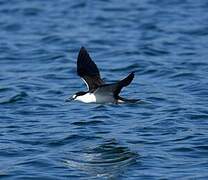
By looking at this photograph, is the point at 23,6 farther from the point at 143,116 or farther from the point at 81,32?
the point at 143,116

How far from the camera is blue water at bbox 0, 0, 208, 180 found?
554 inches

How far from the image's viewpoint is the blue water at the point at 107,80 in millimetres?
14070

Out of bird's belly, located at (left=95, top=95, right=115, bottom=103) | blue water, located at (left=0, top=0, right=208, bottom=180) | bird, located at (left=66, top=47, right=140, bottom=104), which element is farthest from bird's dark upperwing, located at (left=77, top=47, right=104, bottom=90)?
blue water, located at (left=0, top=0, right=208, bottom=180)

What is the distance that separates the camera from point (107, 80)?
1997cm

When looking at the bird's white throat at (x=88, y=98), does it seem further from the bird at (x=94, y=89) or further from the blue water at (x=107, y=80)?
the blue water at (x=107, y=80)

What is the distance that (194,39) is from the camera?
24141 millimetres

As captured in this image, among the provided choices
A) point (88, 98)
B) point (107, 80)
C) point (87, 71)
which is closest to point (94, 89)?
point (88, 98)

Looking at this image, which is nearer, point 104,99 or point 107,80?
point 104,99

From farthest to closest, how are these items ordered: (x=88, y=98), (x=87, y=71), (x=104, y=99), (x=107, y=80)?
(x=107, y=80) < (x=87, y=71) < (x=88, y=98) < (x=104, y=99)

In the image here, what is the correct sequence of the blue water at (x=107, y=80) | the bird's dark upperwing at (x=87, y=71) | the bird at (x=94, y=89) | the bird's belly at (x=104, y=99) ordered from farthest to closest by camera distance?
the bird's dark upperwing at (x=87, y=71) → the bird's belly at (x=104, y=99) → the bird at (x=94, y=89) → the blue water at (x=107, y=80)

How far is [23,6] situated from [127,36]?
4880 mm

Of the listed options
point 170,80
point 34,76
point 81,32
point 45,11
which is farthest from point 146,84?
point 45,11

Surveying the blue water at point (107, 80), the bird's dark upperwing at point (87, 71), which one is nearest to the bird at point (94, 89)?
the bird's dark upperwing at point (87, 71)

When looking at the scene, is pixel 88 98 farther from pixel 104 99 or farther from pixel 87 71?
pixel 87 71
